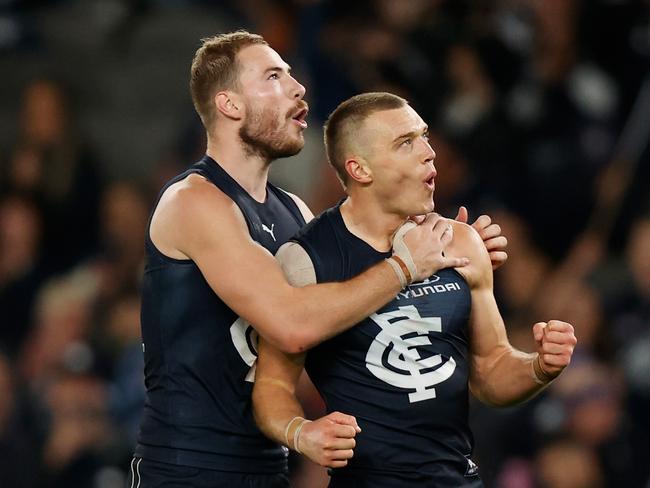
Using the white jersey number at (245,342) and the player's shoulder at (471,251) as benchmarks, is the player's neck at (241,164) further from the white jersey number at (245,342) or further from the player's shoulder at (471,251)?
the player's shoulder at (471,251)

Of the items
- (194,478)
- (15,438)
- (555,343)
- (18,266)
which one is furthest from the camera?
(18,266)

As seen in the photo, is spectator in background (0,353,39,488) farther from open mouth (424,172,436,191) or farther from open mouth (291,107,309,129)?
open mouth (424,172,436,191)

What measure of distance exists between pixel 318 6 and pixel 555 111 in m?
2.29

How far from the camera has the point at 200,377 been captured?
4.37 metres

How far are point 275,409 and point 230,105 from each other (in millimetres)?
1076

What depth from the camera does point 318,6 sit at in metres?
9.52

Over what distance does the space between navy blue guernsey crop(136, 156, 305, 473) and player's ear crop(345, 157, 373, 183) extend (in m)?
0.39

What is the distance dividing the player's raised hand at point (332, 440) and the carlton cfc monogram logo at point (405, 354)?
275mm

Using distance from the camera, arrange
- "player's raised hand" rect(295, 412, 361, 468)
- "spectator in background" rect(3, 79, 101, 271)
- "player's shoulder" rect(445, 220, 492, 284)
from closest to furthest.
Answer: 1. "player's raised hand" rect(295, 412, 361, 468)
2. "player's shoulder" rect(445, 220, 492, 284)
3. "spectator in background" rect(3, 79, 101, 271)

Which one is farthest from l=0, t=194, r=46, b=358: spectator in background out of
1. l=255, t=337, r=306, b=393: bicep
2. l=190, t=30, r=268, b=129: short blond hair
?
l=255, t=337, r=306, b=393: bicep

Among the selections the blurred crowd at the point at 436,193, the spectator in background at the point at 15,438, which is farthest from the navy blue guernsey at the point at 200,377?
the spectator in background at the point at 15,438

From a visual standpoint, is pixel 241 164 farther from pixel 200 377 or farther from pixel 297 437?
pixel 297 437

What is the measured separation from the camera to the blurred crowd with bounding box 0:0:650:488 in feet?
22.3

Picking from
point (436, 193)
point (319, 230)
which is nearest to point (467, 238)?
point (319, 230)
